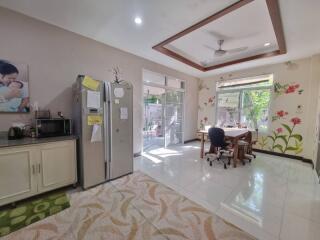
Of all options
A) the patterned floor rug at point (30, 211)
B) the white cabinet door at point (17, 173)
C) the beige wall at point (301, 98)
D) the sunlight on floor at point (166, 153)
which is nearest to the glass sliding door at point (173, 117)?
the sunlight on floor at point (166, 153)

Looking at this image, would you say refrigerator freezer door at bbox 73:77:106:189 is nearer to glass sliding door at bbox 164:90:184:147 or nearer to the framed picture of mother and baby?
the framed picture of mother and baby

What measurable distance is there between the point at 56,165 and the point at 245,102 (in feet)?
17.7

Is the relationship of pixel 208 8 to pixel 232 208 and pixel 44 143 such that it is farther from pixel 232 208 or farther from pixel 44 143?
pixel 44 143

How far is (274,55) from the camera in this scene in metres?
3.58

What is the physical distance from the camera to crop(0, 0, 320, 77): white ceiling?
6.46 feet

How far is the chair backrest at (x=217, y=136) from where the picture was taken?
3320mm

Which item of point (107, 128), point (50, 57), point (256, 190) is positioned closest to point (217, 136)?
point (256, 190)

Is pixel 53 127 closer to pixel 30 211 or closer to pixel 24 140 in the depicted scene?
pixel 24 140

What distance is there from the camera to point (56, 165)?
7.02 feet

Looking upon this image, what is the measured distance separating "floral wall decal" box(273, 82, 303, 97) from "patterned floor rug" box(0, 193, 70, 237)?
18.3 feet

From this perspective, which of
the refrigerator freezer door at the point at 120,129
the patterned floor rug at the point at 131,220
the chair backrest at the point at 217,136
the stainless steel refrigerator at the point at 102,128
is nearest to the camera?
the patterned floor rug at the point at 131,220

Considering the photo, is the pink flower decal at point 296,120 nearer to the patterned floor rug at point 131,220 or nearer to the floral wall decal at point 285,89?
the floral wall decal at point 285,89

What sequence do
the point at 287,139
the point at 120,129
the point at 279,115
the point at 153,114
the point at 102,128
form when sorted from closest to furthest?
the point at 102,128 → the point at 120,129 → the point at 287,139 → the point at 279,115 → the point at 153,114

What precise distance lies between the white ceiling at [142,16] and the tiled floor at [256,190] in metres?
2.77
